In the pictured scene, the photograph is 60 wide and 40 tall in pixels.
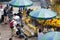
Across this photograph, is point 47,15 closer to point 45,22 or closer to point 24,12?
point 45,22

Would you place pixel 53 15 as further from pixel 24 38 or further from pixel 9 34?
pixel 9 34

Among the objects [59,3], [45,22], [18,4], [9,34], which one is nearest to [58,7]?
[59,3]

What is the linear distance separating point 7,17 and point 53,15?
5.48 m

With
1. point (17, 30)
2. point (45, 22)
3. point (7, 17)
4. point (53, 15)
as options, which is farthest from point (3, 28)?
point (53, 15)

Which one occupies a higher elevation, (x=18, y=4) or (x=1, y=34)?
(x=18, y=4)

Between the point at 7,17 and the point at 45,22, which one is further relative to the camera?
the point at 7,17

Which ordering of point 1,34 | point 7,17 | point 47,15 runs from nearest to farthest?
point 47,15, point 1,34, point 7,17

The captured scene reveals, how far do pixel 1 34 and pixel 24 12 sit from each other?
3.61m

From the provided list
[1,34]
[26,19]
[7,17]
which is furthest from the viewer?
[7,17]

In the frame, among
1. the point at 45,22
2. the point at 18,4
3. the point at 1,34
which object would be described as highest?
the point at 18,4

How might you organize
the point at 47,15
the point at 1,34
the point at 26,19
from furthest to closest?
the point at 26,19
the point at 1,34
the point at 47,15

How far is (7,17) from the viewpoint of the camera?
17.9 metres

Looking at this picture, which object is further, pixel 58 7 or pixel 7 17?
pixel 7 17

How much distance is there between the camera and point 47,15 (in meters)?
13.4
